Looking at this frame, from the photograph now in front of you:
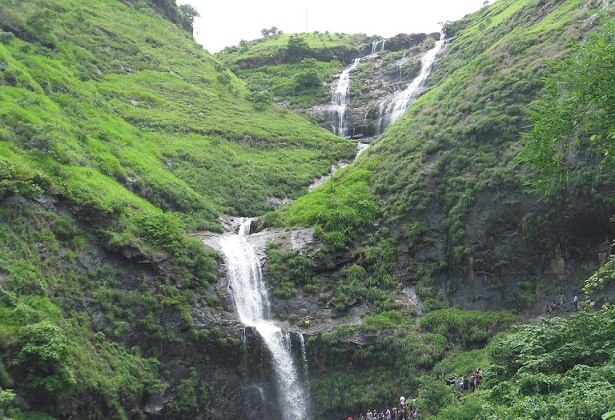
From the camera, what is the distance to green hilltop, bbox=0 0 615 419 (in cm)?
1967

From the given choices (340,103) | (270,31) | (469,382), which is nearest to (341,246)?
(469,382)

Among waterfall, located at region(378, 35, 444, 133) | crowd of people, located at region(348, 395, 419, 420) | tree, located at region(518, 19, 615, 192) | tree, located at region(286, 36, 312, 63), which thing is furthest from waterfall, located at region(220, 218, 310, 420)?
tree, located at region(286, 36, 312, 63)

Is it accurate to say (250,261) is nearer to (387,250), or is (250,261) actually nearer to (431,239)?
(387,250)

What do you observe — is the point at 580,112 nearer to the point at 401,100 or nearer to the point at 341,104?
the point at 401,100

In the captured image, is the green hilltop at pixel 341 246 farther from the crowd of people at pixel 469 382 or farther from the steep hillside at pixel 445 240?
the crowd of people at pixel 469 382

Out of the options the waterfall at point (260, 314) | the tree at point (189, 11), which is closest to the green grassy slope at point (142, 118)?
the waterfall at point (260, 314)

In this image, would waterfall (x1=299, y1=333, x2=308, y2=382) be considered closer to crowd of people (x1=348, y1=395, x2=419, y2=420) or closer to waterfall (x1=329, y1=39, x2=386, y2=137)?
crowd of people (x1=348, y1=395, x2=419, y2=420)

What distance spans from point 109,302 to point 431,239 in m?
19.5

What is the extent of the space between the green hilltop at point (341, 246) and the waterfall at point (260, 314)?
987 millimetres

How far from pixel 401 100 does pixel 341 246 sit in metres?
31.5

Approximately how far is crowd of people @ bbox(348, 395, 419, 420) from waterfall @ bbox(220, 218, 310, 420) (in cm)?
380

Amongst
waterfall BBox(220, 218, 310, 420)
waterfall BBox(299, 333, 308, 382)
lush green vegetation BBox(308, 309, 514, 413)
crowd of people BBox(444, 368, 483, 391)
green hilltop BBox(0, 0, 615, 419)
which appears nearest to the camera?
green hilltop BBox(0, 0, 615, 419)

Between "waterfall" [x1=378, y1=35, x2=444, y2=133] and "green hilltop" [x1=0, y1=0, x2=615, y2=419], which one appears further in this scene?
"waterfall" [x1=378, y1=35, x2=444, y2=133]

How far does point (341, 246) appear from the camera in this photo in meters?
35.6
